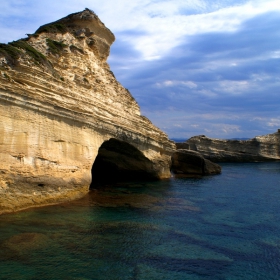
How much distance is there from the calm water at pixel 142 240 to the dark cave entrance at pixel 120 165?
6.15 meters

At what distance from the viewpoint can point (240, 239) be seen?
13195 millimetres

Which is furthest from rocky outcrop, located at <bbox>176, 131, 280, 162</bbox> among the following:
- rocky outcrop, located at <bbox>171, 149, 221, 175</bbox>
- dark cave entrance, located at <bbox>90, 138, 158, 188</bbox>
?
dark cave entrance, located at <bbox>90, 138, 158, 188</bbox>

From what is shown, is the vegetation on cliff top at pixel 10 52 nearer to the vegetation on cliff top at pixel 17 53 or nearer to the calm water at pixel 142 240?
the vegetation on cliff top at pixel 17 53

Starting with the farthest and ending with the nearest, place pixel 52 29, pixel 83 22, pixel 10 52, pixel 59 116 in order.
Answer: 1. pixel 83 22
2. pixel 52 29
3. pixel 59 116
4. pixel 10 52

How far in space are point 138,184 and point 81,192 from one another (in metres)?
8.02

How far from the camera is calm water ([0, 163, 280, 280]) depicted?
995 centimetres

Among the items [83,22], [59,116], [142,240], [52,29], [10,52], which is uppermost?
[83,22]

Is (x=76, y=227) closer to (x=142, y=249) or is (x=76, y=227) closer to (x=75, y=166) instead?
(x=142, y=249)

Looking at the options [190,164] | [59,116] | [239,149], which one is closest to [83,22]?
[59,116]

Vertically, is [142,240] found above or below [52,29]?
below

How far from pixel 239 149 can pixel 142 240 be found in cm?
5014

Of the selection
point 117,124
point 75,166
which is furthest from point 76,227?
point 117,124

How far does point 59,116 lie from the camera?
17109 millimetres

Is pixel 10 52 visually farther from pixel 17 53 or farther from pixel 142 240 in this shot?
pixel 142 240
